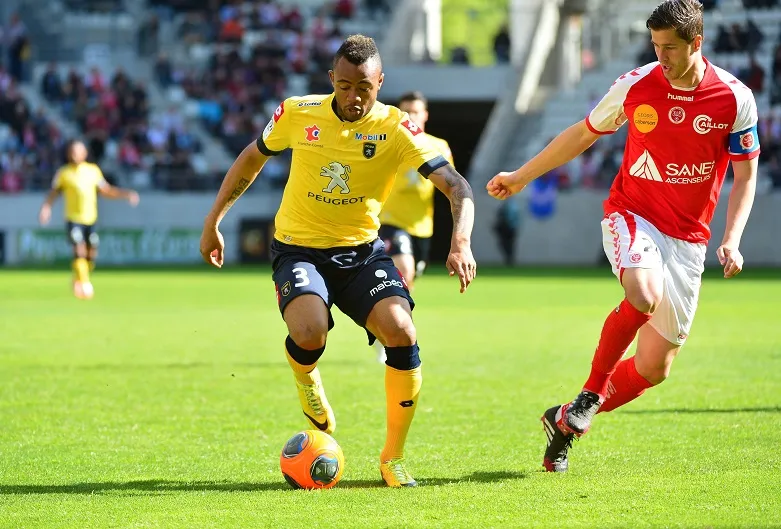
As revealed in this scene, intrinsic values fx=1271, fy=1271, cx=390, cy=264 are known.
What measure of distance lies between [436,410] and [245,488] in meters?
3.01

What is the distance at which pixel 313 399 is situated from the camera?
23.4 ft

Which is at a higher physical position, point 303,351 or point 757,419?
point 303,351

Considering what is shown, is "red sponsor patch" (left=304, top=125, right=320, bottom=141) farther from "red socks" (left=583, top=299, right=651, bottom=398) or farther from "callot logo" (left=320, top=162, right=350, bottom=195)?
"red socks" (left=583, top=299, right=651, bottom=398)

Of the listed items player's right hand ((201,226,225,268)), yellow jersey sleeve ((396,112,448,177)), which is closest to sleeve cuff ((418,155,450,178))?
yellow jersey sleeve ((396,112,448,177))

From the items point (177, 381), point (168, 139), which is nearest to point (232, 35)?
point (168, 139)

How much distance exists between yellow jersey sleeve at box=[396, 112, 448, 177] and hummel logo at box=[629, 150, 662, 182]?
103 cm

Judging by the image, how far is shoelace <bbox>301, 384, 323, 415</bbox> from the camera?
23.3 feet

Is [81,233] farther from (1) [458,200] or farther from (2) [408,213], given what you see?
(1) [458,200]

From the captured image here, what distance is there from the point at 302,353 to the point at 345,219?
0.77 metres

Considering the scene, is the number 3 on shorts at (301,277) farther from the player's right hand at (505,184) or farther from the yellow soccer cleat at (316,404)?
the player's right hand at (505,184)

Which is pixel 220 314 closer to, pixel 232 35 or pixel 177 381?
pixel 177 381

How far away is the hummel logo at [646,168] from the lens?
6758 millimetres

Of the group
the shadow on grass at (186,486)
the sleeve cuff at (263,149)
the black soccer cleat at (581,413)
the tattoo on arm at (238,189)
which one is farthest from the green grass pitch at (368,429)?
the sleeve cuff at (263,149)

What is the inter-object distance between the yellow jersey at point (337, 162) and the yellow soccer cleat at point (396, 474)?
1.26 m
